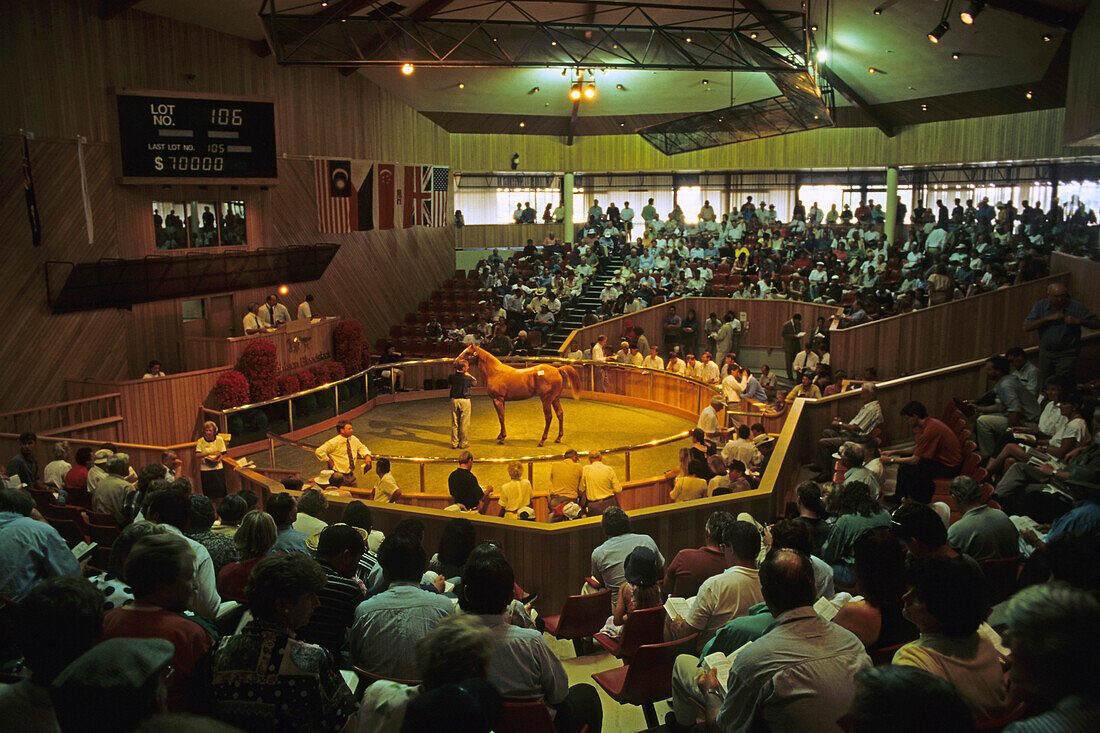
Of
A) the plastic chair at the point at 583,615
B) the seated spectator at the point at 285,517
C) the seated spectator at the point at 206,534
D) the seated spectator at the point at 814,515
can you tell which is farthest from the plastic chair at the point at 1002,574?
the seated spectator at the point at 206,534

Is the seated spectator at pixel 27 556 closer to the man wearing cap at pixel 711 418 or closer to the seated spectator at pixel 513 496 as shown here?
the seated spectator at pixel 513 496

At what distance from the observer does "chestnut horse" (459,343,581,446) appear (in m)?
14.8

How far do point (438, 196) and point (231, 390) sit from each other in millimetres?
11715

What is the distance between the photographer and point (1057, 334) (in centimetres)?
1044

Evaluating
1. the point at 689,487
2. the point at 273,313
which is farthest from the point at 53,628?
the point at 273,313

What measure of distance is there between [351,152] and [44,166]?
8.70 m

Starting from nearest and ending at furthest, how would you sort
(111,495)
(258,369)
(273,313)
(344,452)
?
(111,495)
(344,452)
(258,369)
(273,313)

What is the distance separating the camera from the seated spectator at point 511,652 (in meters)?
3.48

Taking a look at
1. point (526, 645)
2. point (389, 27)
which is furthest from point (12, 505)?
point (389, 27)

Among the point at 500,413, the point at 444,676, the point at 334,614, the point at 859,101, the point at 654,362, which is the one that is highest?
the point at 859,101

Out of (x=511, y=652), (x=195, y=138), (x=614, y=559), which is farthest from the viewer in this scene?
(x=195, y=138)

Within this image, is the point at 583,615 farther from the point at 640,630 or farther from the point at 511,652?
the point at 511,652

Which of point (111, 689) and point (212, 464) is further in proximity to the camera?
point (212, 464)

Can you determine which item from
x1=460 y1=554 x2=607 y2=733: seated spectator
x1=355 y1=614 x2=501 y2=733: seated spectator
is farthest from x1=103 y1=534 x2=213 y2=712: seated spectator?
x1=460 y1=554 x2=607 y2=733: seated spectator
